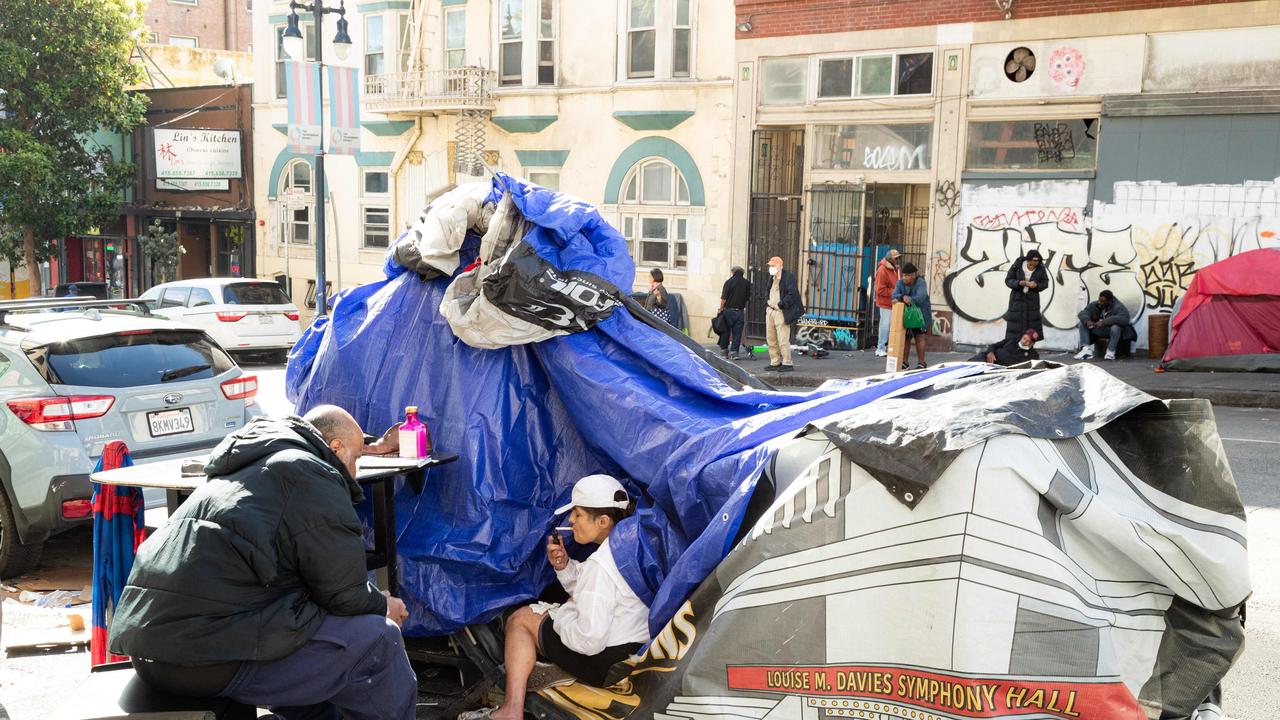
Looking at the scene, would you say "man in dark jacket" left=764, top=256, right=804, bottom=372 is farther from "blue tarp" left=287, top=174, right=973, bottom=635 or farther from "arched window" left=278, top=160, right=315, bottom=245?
"arched window" left=278, top=160, right=315, bottom=245

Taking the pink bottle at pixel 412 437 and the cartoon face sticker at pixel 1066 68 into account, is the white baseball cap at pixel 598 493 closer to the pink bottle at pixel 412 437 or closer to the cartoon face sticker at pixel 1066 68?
the pink bottle at pixel 412 437

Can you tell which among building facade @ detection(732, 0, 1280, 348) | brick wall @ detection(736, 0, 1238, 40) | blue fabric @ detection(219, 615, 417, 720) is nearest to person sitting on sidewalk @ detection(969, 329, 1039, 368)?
building facade @ detection(732, 0, 1280, 348)

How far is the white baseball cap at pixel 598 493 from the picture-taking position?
15.3ft

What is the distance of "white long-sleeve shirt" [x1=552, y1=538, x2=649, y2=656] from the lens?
14.6ft

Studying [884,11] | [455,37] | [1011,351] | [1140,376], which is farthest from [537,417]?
[455,37]

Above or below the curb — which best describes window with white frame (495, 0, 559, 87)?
above

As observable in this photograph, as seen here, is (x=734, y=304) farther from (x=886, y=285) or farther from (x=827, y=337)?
(x=886, y=285)

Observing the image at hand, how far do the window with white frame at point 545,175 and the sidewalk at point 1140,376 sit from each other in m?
6.79

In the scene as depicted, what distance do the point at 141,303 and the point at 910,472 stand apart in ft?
22.7

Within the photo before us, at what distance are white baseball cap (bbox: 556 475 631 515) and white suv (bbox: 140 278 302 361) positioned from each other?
589 inches

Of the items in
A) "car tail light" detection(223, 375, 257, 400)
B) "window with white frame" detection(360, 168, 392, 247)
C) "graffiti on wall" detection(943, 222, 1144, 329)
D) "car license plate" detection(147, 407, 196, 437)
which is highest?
"window with white frame" detection(360, 168, 392, 247)

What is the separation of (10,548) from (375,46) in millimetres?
20814

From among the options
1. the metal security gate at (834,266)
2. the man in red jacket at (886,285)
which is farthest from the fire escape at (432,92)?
the man in red jacket at (886,285)

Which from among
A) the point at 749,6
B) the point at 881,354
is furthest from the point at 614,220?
the point at 881,354
